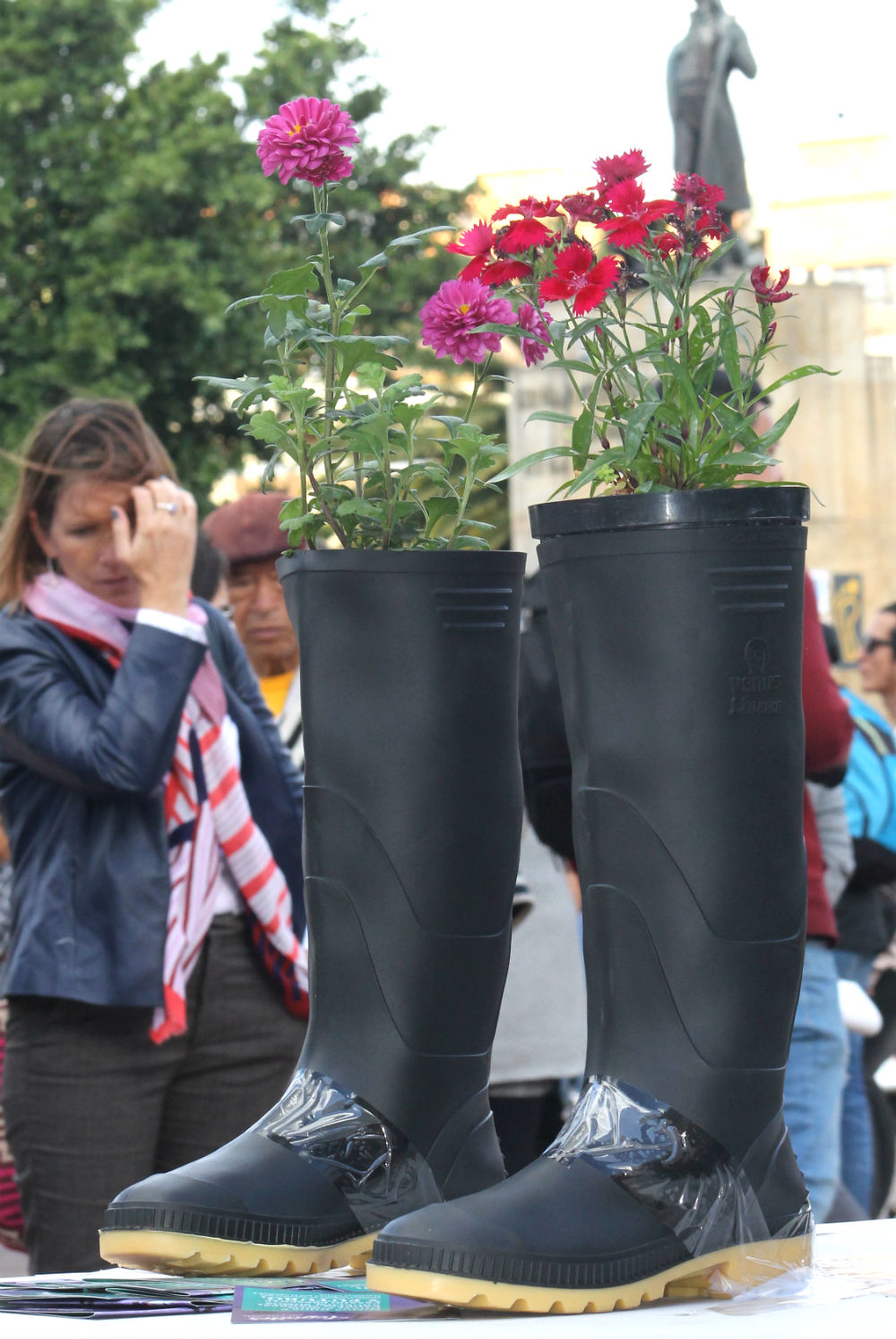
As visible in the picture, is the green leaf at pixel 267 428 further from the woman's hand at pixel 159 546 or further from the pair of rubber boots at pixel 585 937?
the woman's hand at pixel 159 546

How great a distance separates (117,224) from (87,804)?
14.4m

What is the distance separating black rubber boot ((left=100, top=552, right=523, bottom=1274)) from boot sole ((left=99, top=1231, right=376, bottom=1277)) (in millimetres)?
36

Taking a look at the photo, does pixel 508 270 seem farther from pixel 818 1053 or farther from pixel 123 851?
pixel 818 1053

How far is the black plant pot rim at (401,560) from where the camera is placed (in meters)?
1.28

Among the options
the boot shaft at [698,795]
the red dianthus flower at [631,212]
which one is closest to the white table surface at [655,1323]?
the boot shaft at [698,795]

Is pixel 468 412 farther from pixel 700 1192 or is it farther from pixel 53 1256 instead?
pixel 53 1256

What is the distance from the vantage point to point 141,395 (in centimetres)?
1616

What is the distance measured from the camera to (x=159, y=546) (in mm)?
2580

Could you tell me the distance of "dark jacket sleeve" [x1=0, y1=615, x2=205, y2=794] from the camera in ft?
7.84

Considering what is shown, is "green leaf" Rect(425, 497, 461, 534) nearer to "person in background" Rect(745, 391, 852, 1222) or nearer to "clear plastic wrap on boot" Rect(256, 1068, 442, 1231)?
"clear plastic wrap on boot" Rect(256, 1068, 442, 1231)

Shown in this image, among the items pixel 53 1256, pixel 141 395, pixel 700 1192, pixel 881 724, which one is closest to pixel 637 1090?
pixel 700 1192

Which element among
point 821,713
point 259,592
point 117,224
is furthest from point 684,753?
point 117,224

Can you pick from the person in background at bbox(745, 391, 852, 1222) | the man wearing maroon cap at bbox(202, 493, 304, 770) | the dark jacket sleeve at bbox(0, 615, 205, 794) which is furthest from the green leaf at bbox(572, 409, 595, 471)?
the man wearing maroon cap at bbox(202, 493, 304, 770)

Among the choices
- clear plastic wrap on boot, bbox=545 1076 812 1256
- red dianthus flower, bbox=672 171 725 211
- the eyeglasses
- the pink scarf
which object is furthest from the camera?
the eyeglasses
